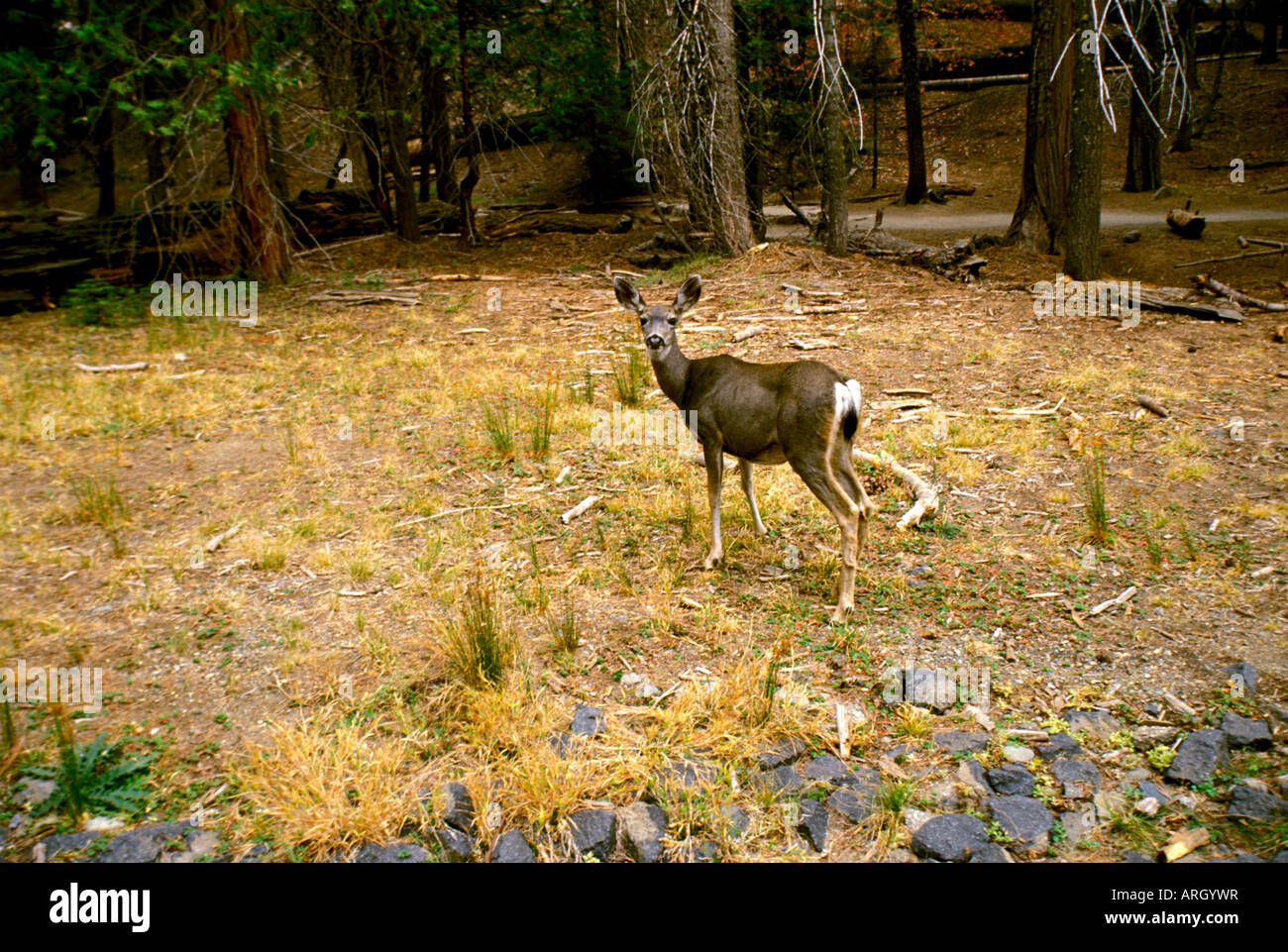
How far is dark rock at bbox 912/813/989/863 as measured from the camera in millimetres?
3895

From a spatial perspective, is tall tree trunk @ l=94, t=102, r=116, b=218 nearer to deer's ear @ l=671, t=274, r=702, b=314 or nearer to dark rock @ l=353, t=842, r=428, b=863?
deer's ear @ l=671, t=274, r=702, b=314

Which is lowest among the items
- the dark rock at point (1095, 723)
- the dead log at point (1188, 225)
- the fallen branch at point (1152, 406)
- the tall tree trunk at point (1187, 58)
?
the dark rock at point (1095, 723)

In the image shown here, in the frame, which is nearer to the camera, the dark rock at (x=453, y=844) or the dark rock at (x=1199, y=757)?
the dark rock at (x=453, y=844)

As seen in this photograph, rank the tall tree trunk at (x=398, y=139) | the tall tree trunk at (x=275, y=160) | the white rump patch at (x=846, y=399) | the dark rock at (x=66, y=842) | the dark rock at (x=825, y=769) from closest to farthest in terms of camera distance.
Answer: the dark rock at (x=66, y=842), the dark rock at (x=825, y=769), the white rump patch at (x=846, y=399), the tall tree trunk at (x=275, y=160), the tall tree trunk at (x=398, y=139)

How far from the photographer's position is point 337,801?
4.04 meters

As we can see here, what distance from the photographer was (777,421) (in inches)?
230

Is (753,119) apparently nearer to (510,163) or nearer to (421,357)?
(421,357)

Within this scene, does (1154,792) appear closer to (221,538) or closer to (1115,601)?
(1115,601)

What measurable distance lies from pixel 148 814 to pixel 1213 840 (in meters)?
4.68

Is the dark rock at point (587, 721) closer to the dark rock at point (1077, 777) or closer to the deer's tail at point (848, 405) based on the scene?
the dark rock at point (1077, 777)

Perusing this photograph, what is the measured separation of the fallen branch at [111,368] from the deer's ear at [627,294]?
280 inches

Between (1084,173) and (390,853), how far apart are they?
1164 centimetres

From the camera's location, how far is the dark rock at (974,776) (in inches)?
168

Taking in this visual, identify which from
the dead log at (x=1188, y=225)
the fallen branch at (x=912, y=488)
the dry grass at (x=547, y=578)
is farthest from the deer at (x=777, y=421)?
the dead log at (x=1188, y=225)
